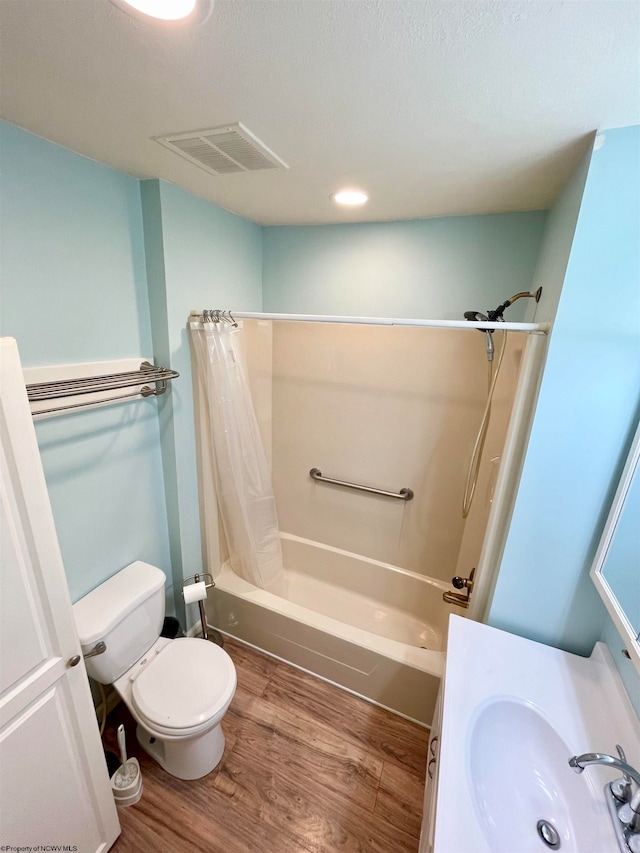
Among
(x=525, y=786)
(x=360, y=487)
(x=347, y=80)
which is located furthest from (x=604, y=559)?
(x=347, y=80)

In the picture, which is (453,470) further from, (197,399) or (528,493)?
(197,399)

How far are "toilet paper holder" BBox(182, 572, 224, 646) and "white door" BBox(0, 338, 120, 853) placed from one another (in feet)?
2.42

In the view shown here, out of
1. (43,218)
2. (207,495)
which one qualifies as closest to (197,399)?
(207,495)

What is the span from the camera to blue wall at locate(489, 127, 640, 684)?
3.06ft

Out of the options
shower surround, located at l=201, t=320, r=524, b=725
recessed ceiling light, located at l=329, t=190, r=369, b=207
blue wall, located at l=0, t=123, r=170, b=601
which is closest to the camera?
blue wall, located at l=0, t=123, r=170, b=601

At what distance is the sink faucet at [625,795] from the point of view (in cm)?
76

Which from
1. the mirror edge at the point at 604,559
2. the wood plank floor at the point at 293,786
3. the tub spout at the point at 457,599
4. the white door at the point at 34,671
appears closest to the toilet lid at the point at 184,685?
the white door at the point at 34,671

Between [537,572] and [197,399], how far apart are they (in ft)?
5.37

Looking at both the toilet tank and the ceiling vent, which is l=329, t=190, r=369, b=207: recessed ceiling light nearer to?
the ceiling vent

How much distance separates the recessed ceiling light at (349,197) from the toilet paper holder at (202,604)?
6.31 feet

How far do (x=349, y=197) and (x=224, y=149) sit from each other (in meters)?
0.58

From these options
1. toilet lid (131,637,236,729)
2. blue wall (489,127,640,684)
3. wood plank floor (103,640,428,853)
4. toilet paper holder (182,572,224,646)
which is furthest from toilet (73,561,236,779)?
blue wall (489,127,640,684)

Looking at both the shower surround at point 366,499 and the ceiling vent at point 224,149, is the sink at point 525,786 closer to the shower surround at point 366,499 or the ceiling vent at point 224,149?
the shower surround at point 366,499

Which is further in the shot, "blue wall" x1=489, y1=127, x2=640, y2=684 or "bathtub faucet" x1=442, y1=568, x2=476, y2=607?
"bathtub faucet" x1=442, y1=568, x2=476, y2=607
